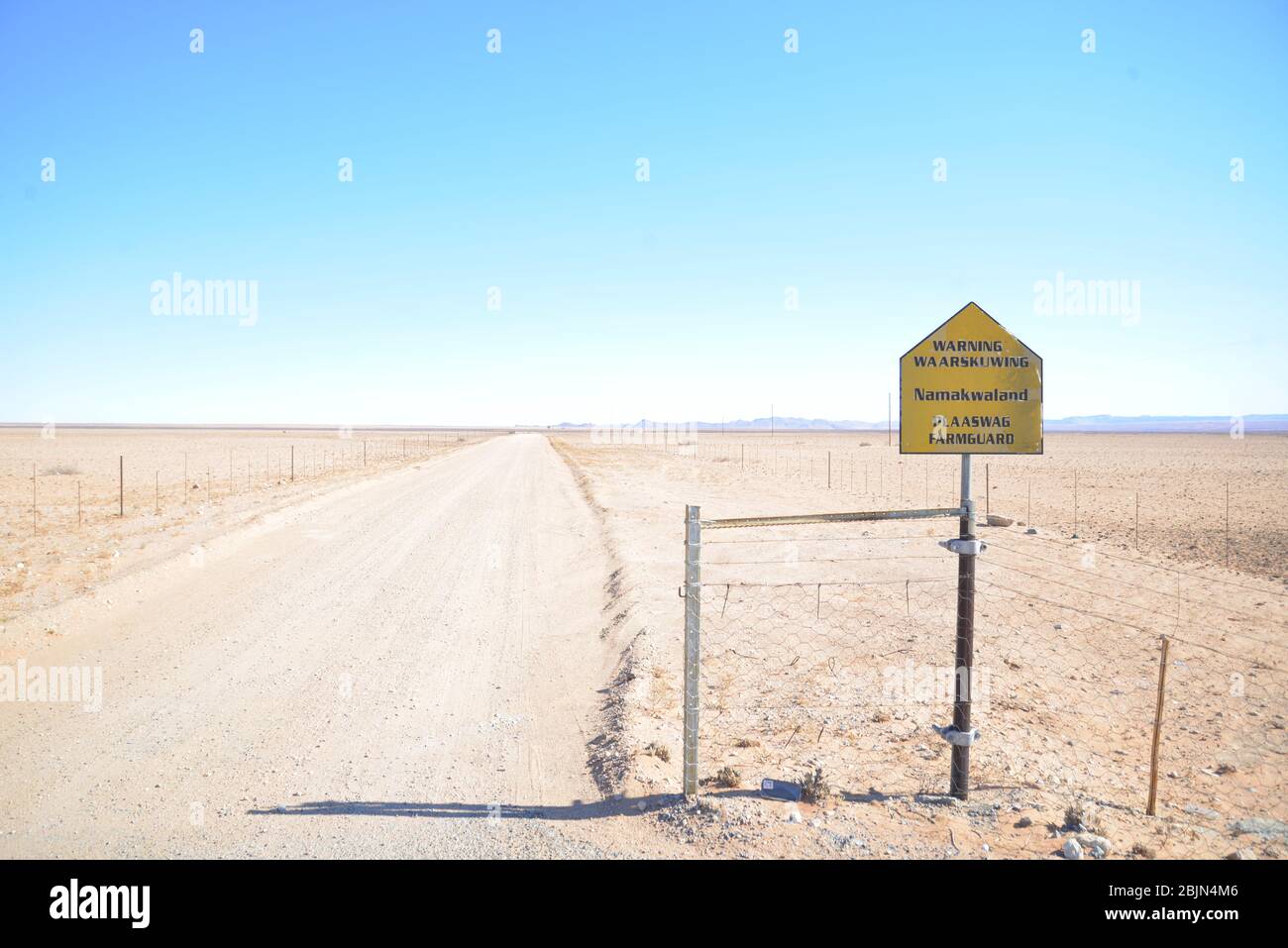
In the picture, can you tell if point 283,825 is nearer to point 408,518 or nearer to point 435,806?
point 435,806

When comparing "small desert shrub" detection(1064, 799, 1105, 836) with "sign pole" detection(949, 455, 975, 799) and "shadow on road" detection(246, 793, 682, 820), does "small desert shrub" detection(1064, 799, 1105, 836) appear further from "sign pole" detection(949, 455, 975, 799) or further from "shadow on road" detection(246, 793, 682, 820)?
"shadow on road" detection(246, 793, 682, 820)

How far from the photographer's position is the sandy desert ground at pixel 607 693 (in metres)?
5.17

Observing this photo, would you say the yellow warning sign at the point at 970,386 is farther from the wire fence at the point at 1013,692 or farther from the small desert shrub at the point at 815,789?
the small desert shrub at the point at 815,789

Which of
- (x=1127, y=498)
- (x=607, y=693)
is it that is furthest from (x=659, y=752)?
(x=1127, y=498)

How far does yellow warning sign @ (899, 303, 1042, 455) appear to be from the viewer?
217 inches

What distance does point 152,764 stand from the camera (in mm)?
6012

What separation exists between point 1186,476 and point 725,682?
46.5 meters

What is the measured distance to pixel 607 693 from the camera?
26.7 ft

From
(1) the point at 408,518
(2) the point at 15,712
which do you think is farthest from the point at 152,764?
(1) the point at 408,518

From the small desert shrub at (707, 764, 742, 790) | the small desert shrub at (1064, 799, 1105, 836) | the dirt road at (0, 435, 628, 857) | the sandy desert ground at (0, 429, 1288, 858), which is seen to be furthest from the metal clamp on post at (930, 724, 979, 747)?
the dirt road at (0, 435, 628, 857)

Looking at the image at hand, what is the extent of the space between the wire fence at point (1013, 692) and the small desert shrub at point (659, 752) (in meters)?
0.30

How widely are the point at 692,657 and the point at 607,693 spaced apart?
3.10 m

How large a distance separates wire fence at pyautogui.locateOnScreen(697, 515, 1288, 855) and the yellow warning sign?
88.2 inches

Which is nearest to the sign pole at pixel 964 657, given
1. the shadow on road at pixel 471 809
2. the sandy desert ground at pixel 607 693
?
the sandy desert ground at pixel 607 693
